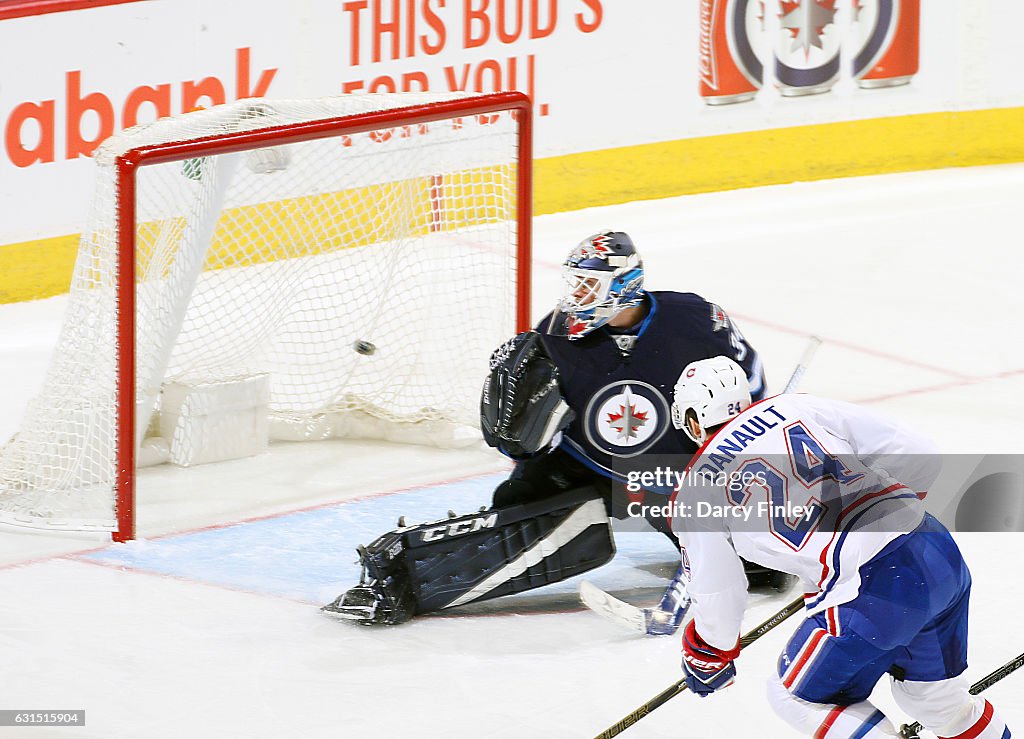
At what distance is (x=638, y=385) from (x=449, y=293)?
1.56 m

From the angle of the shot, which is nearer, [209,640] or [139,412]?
[209,640]

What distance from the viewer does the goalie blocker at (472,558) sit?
13.3ft

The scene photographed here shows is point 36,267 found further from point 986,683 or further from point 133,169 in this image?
point 986,683

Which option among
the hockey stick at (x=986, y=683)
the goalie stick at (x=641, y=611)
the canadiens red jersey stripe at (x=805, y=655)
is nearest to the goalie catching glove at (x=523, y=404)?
the goalie stick at (x=641, y=611)

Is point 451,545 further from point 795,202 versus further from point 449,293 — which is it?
point 795,202

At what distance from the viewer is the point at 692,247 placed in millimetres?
7414

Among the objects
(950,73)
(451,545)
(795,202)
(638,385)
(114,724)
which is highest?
(950,73)

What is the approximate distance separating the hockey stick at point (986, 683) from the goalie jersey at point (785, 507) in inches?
16.8

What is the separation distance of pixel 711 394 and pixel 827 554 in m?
0.34

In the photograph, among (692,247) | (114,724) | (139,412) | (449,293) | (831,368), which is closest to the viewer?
(114,724)

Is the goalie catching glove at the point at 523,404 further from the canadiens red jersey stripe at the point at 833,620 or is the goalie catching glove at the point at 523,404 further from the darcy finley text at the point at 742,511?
the canadiens red jersey stripe at the point at 833,620

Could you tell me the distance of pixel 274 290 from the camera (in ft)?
17.6

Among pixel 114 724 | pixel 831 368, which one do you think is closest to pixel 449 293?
pixel 831 368

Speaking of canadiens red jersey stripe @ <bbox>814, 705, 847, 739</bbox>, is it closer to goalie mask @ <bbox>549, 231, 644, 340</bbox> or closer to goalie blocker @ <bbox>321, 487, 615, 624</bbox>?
goalie blocker @ <bbox>321, 487, 615, 624</bbox>
